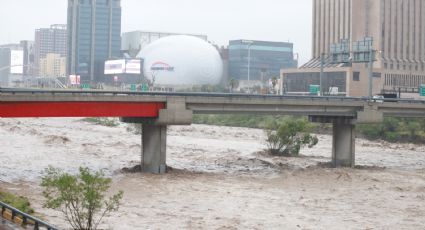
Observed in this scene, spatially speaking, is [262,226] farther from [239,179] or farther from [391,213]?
[239,179]

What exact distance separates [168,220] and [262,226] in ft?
17.3

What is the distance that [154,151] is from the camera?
5738 cm

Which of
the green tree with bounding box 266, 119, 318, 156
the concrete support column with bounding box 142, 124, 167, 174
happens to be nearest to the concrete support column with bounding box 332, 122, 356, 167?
the green tree with bounding box 266, 119, 318, 156

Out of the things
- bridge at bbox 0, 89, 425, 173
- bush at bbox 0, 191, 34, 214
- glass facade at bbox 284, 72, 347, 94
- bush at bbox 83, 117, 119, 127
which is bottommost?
bush at bbox 0, 191, 34, 214

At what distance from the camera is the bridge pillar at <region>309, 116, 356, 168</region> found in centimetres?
6850

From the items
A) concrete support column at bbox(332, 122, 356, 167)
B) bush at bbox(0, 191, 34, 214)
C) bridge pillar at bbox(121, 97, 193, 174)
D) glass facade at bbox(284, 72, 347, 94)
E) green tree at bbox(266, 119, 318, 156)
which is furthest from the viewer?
glass facade at bbox(284, 72, 347, 94)

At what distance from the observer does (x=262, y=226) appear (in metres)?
36.4

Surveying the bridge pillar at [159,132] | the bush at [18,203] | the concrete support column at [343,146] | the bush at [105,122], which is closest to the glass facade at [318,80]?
the bush at [105,122]

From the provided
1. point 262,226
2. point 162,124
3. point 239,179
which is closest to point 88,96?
point 162,124

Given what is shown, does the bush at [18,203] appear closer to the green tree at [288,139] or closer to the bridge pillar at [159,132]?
the bridge pillar at [159,132]

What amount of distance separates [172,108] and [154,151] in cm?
416

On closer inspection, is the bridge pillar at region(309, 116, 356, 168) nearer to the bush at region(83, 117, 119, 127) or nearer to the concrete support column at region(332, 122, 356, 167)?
the concrete support column at region(332, 122, 356, 167)

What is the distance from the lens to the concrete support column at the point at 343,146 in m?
68.4

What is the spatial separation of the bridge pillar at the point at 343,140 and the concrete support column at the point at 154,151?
2003cm
